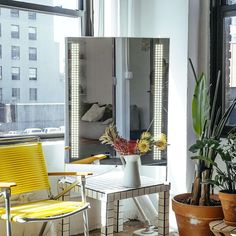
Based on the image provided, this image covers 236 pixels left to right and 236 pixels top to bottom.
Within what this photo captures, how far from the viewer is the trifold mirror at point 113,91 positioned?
3.35 m

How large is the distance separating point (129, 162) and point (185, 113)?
2.51 feet

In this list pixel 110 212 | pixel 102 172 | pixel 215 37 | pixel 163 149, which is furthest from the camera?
pixel 215 37

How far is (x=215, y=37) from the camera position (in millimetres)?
3842

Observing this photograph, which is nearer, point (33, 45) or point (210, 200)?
point (210, 200)

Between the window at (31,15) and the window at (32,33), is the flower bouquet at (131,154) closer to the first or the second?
the window at (32,33)

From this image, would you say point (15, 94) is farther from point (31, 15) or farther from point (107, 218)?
point (107, 218)

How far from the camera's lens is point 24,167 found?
3.09 metres

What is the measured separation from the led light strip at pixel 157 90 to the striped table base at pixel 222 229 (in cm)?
75

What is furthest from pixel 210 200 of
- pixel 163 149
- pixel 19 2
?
Result: pixel 19 2

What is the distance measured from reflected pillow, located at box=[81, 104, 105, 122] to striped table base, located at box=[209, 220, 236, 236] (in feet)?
3.79

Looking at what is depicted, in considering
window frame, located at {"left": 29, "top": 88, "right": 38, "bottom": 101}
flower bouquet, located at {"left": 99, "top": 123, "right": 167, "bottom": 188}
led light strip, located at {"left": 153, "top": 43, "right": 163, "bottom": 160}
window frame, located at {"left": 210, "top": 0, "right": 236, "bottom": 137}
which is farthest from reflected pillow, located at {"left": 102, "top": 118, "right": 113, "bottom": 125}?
window frame, located at {"left": 210, "top": 0, "right": 236, "bottom": 137}

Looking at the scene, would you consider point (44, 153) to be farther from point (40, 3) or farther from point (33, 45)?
point (40, 3)

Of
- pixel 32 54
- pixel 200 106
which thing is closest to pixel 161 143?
pixel 200 106

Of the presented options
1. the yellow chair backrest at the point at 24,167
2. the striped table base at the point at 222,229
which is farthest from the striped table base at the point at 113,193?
the striped table base at the point at 222,229
